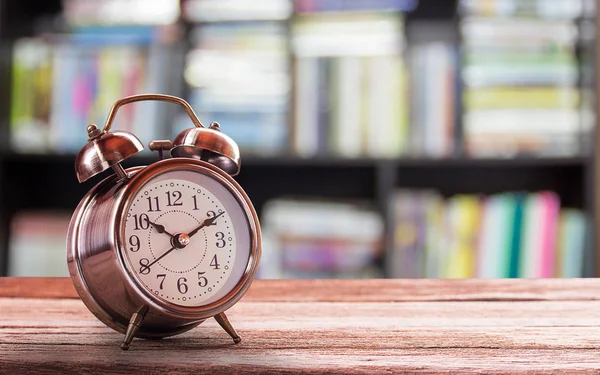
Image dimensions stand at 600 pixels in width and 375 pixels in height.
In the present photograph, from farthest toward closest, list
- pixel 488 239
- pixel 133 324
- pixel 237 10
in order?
pixel 237 10, pixel 488 239, pixel 133 324

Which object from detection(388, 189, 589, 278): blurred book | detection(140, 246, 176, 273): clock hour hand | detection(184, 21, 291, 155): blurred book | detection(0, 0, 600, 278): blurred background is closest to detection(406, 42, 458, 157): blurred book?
detection(0, 0, 600, 278): blurred background

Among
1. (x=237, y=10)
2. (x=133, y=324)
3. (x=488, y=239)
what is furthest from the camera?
(x=237, y=10)

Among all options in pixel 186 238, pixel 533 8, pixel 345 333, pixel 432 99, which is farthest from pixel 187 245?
pixel 533 8

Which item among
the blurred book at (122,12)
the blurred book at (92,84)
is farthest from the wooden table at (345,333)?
the blurred book at (122,12)

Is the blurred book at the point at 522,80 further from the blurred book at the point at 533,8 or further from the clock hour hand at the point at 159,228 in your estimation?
the clock hour hand at the point at 159,228

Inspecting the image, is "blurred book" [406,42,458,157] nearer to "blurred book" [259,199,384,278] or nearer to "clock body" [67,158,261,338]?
"blurred book" [259,199,384,278]

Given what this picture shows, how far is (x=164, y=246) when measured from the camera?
67 centimetres

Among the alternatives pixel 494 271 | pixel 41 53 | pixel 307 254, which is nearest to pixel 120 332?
pixel 307 254

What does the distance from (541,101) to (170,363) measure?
2020 millimetres

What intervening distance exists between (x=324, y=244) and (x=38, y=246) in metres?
1.00

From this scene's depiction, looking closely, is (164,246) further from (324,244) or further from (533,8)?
(533,8)

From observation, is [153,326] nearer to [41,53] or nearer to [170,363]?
[170,363]

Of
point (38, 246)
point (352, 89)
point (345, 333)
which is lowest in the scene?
point (38, 246)

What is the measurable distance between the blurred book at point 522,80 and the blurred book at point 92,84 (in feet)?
3.35
